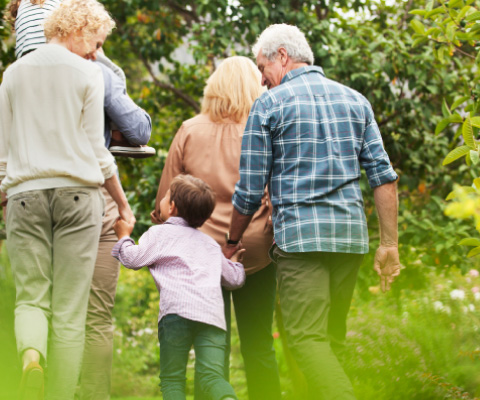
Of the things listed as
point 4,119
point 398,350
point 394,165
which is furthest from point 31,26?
point 394,165

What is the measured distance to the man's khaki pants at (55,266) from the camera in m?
3.10

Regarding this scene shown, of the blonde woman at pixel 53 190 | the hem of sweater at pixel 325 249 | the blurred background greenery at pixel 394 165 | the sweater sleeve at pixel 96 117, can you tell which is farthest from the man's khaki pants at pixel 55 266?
the hem of sweater at pixel 325 249

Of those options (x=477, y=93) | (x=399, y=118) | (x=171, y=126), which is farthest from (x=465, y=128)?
(x=171, y=126)

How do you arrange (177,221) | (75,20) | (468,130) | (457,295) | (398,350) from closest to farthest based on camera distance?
1. (468,130)
2. (75,20)
3. (177,221)
4. (398,350)
5. (457,295)

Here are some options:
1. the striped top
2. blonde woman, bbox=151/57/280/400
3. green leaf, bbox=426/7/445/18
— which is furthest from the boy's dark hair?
green leaf, bbox=426/7/445/18

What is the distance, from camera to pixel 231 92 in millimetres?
3865

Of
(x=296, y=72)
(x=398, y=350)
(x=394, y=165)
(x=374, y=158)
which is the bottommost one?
(x=398, y=350)

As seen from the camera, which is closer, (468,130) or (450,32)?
(468,130)

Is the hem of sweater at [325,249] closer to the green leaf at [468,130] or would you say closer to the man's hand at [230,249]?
the man's hand at [230,249]

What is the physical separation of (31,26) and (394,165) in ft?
11.2

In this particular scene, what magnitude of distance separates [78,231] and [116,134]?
0.67 meters

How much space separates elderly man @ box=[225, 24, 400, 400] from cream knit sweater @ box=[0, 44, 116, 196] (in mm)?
742

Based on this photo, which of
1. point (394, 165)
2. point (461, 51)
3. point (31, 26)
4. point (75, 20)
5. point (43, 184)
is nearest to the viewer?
point (43, 184)

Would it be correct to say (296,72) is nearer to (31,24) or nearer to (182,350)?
(31,24)
